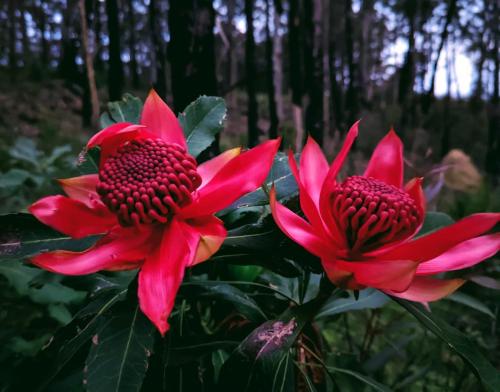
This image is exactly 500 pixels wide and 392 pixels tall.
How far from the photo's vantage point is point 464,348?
0.59 meters

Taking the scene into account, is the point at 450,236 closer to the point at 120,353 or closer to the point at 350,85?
the point at 120,353

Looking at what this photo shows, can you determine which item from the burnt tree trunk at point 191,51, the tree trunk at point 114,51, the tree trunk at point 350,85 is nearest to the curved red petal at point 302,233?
the burnt tree trunk at point 191,51

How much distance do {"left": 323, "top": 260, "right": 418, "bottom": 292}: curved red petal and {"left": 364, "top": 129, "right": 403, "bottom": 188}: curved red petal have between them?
0.75ft

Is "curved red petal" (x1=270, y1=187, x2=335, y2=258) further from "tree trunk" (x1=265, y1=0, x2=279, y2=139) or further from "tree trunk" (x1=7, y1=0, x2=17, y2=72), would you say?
"tree trunk" (x1=7, y1=0, x2=17, y2=72)

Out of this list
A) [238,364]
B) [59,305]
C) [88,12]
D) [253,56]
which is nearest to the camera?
[238,364]

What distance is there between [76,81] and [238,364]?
1932mm

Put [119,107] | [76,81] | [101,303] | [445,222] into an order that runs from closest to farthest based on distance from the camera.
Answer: [101,303] < [119,107] < [445,222] < [76,81]

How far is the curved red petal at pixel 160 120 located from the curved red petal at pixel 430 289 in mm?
382

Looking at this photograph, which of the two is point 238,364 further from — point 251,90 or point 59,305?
point 251,90

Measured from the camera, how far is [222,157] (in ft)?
2.20

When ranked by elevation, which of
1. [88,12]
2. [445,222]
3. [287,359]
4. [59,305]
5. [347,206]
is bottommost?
[59,305]

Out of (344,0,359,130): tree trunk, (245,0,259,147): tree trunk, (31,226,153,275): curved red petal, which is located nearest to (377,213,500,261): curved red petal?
(31,226,153,275): curved red petal

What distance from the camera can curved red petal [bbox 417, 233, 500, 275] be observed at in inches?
22.1

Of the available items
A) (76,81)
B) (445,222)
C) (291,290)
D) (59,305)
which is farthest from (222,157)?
(76,81)
